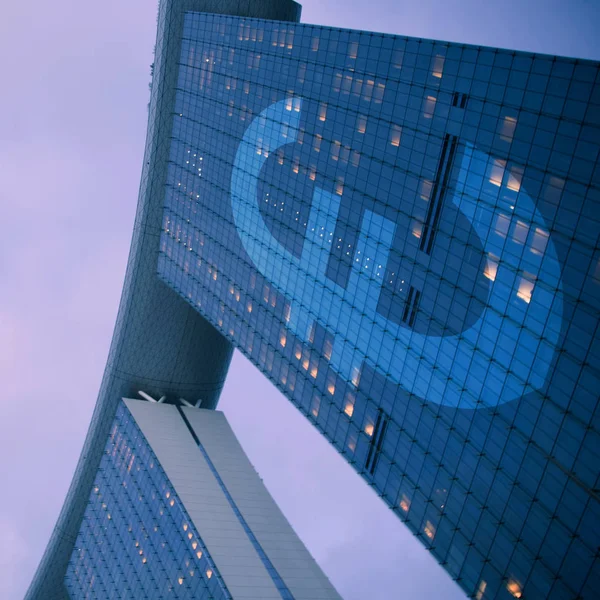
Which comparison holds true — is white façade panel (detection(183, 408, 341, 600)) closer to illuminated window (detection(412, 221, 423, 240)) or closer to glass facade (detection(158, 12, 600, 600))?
glass facade (detection(158, 12, 600, 600))

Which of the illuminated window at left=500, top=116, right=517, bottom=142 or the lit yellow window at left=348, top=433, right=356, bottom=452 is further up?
the illuminated window at left=500, top=116, right=517, bottom=142

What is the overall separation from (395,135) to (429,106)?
3.86 m

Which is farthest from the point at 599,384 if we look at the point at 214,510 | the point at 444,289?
the point at 214,510

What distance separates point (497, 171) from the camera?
40406 mm

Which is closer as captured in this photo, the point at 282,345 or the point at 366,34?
the point at 366,34

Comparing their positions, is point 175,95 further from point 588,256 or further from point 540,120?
point 588,256

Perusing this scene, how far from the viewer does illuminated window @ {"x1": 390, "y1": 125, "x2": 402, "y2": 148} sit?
4888 cm

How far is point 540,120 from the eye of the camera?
1495 inches

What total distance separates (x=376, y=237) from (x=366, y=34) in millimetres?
15786

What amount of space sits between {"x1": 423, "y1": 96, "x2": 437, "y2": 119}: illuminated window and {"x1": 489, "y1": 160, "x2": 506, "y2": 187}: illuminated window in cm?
725

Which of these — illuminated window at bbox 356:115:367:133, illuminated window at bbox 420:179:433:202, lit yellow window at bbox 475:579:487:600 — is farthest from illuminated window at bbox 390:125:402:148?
lit yellow window at bbox 475:579:487:600

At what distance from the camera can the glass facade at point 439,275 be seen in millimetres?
35375

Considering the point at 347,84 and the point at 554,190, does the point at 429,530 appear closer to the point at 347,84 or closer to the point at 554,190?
the point at 554,190

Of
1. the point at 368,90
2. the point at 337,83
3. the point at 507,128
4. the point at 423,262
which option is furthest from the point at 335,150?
the point at 507,128
